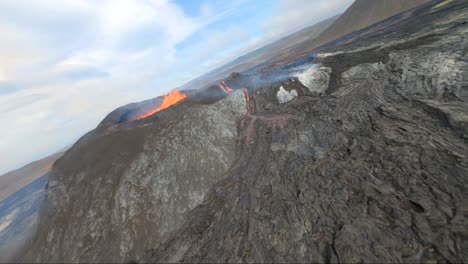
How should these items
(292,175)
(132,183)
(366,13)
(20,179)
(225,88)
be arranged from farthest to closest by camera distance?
(20,179) → (366,13) → (225,88) → (132,183) → (292,175)

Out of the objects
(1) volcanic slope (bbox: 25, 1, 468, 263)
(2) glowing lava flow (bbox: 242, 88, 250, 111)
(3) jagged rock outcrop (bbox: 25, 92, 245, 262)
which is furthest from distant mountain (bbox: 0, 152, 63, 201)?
(2) glowing lava flow (bbox: 242, 88, 250, 111)

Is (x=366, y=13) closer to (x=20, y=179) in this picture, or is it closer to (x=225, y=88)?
(x=225, y=88)

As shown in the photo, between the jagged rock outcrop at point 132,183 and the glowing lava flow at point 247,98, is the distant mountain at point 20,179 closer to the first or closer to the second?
the jagged rock outcrop at point 132,183

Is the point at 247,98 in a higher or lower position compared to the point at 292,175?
higher

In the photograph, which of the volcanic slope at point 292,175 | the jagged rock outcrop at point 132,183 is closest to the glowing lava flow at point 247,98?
the volcanic slope at point 292,175

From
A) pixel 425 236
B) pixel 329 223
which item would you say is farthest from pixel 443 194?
pixel 329 223

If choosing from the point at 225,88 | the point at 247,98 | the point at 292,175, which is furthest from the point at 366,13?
the point at 292,175

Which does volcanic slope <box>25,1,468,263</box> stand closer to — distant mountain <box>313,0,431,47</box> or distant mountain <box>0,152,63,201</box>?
distant mountain <box>313,0,431,47</box>

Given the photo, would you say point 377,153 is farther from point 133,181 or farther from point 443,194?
point 133,181

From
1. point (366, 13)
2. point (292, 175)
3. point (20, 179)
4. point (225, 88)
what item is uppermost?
point (225, 88)
